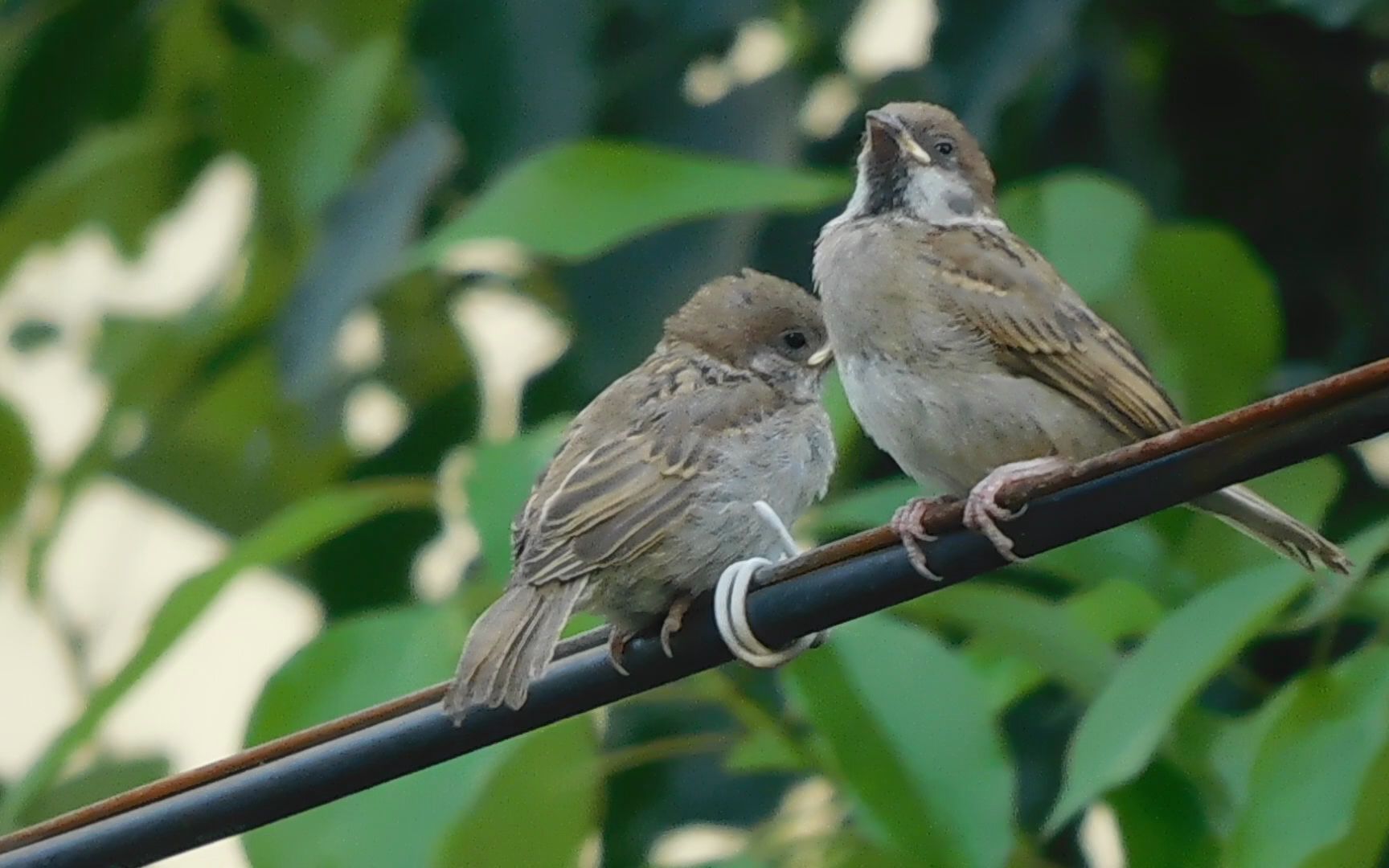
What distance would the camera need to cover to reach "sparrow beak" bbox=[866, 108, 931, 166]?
3.64 metres

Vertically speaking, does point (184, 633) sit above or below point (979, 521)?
above

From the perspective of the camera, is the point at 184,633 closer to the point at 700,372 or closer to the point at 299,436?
the point at 700,372

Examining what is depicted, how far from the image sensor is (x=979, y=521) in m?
2.30

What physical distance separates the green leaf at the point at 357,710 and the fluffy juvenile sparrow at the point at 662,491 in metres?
0.20

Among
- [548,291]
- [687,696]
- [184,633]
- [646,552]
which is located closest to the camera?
[646,552]

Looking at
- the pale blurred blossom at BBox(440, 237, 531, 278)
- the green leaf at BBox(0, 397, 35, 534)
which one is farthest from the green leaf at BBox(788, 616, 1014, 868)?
the green leaf at BBox(0, 397, 35, 534)

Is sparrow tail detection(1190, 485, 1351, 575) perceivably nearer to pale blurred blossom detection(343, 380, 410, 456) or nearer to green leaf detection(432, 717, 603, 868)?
green leaf detection(432, 717, 603, 868)

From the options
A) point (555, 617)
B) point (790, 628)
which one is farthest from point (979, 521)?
point (555, 617)

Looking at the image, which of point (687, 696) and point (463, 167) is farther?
point (463, 167)

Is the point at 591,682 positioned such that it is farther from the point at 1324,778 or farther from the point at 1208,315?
the point at 1208,315

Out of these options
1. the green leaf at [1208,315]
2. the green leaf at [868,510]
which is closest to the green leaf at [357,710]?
the green leaf at [868,510]

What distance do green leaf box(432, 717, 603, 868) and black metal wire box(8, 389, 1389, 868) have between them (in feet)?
1.61

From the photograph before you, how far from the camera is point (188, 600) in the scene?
3279 mm

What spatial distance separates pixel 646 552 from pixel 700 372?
0.59 meters
